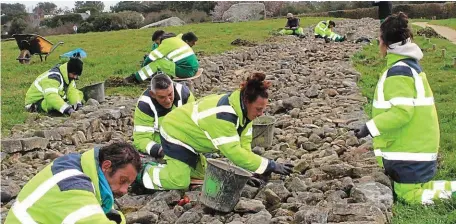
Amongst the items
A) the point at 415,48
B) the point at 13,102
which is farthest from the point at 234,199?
the point at 13,102

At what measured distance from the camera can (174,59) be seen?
1093 cm

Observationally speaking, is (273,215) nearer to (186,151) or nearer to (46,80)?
(186,151)

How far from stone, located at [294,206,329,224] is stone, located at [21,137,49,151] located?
13.4 feet

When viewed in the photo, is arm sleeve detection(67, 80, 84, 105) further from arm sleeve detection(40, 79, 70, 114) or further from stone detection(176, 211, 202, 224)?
stone detection(176, 211, 202, 224)

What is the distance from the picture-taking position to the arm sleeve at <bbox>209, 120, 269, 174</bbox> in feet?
16.1

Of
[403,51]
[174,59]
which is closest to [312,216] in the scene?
[403,51]

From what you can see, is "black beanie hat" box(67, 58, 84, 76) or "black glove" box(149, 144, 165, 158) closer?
"black glove" box(149, 144, 165, 158)

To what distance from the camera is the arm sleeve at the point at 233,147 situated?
4.92m

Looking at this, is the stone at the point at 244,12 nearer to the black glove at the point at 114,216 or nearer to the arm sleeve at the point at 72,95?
the arm sleeve at the point at 72,95

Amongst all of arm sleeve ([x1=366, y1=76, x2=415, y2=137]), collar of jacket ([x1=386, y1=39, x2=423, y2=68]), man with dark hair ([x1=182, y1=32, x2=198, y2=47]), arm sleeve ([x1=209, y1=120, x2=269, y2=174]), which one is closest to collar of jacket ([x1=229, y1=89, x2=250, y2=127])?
arm sleeve ([x1=209, y1=120, x2=269, y2=174])

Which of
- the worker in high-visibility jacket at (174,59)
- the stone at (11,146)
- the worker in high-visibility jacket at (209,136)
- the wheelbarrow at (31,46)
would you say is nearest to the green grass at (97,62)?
the wheelbarrow at (31,46)

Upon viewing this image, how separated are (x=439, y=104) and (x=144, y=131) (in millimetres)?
5295

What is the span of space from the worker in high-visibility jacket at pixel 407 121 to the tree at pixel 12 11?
4128 cm

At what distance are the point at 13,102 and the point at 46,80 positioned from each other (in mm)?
1684
